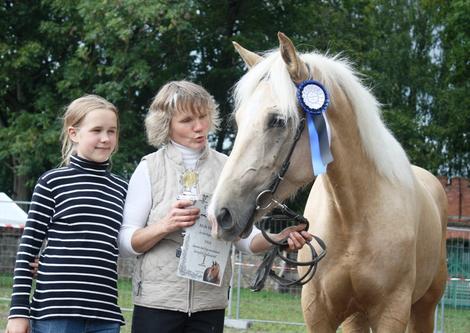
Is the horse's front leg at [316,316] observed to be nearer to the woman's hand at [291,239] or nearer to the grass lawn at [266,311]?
the woman's hand at [291,239]

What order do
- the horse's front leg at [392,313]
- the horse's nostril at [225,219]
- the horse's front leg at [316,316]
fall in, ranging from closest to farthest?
1. the horse's nostril at [225,219]
2. the horse's front leg at [392,313]
3. the horse's front leg at [316,316]

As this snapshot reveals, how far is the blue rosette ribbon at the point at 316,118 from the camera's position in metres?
3.41

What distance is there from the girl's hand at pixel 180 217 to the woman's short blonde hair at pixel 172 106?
0.38m

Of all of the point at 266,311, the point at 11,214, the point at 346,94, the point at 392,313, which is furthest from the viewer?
the point at 266,311

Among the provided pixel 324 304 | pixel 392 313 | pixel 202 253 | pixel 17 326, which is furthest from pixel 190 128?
pixel 392 313

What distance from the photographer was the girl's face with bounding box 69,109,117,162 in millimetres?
3363

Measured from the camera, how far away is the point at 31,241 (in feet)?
10.7

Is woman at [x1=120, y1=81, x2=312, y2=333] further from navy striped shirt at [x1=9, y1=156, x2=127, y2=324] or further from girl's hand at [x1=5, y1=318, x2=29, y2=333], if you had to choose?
girl's hand at [x1=5, y1=318, x2=29, y2=333]

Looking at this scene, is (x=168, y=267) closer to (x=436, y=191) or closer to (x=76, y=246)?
(x=76, y=246)

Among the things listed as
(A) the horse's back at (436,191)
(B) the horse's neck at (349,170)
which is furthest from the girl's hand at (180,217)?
(A) the horse's back at (436,191)

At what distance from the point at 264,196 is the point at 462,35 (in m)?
17.1

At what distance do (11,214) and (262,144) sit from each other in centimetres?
839

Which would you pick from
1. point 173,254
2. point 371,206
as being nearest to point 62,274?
point 173,254

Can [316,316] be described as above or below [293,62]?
below
